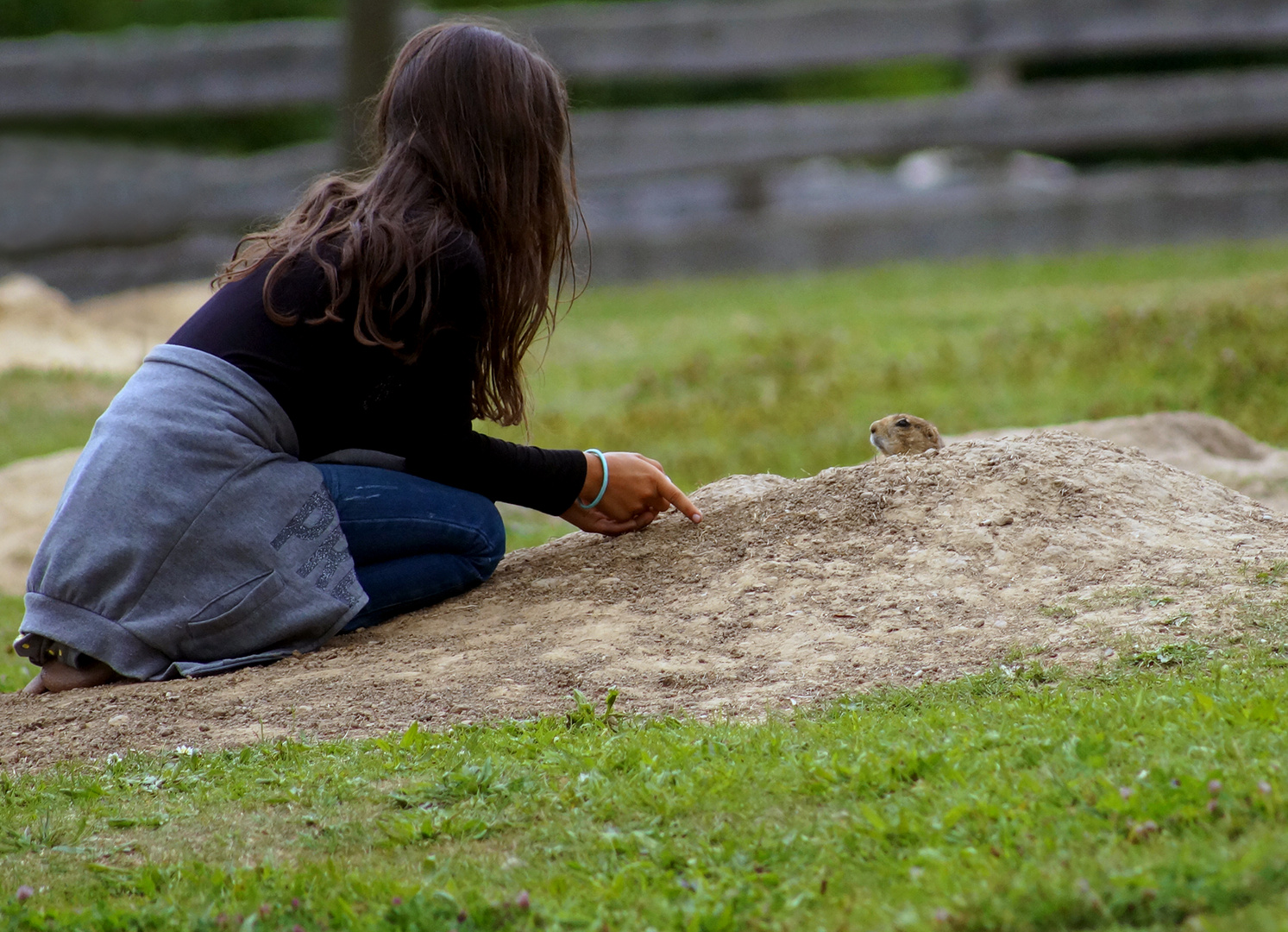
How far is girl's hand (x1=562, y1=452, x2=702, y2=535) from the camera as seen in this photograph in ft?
13.7

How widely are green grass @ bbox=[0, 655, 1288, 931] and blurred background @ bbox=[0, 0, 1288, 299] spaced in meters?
11.3

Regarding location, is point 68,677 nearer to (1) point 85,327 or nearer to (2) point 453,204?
(2) point 453,204

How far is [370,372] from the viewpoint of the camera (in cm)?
380

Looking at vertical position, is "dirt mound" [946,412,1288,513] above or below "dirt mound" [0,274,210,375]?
above

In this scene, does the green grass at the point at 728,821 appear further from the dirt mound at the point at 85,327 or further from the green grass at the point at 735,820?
the dirt mound at the point at 85,327

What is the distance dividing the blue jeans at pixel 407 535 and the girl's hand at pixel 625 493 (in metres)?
0.28

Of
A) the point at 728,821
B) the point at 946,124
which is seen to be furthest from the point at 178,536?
the point at 946,124

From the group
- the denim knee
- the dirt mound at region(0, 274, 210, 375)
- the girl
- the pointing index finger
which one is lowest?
the dirt mound at region(0, 274, 210, 375)

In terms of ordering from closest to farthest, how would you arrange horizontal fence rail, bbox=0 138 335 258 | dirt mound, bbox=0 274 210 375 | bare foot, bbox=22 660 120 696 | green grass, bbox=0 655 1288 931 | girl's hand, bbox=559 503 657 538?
green grass, bbox=0 655 1288 931 → bare foot, bbox=22 660 120 696 → girl's hand, bbox=559 503 657 538 → dirt mound, bbox=0 274 210 375 → horizontal fence rail, bbox=0 138 335 258

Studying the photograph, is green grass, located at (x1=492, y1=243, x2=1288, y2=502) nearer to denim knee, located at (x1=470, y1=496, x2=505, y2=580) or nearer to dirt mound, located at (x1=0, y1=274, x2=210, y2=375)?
denim knee, located at (x1=470, y1=496, x2=505, y2=580)

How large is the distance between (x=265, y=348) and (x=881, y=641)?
5.91ft

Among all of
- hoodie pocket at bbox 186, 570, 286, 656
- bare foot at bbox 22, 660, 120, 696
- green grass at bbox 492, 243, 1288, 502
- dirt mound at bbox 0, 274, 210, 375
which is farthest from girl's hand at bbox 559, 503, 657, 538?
dirt mound at bbox 0, 274, 210, 375

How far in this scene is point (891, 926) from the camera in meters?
2.24

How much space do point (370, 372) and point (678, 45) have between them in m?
11.2
